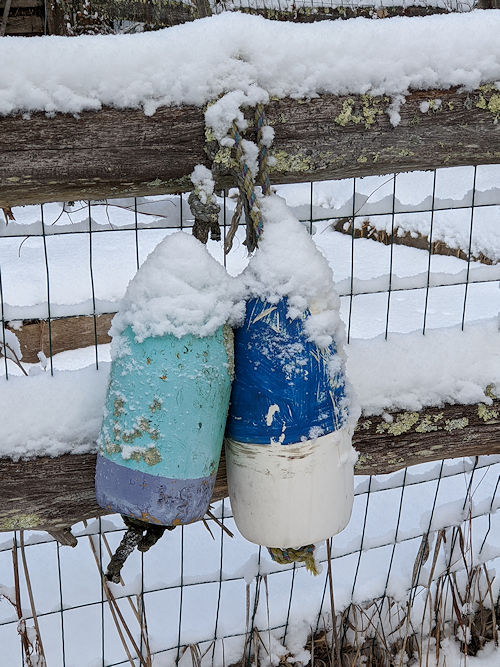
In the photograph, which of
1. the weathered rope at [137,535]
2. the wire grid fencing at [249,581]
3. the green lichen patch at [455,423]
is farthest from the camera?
the wire grid fencing at [249,581]

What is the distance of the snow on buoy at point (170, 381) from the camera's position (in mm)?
1115

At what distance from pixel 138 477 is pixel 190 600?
4.07ft

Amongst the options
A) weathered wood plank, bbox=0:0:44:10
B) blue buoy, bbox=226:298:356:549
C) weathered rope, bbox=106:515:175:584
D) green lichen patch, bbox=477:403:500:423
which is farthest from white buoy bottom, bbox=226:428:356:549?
weathered wood plank, bbox=0:0:44:10

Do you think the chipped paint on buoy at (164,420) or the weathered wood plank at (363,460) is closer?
the chipped paint on buoy at (164,420)

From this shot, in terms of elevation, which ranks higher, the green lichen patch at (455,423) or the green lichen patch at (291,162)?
the green lichen patch at (291,162)

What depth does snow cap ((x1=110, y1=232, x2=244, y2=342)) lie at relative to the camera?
3.65ft

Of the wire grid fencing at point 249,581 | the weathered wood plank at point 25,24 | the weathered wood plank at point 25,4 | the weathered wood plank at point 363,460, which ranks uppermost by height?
the weathered wood plank at point 25,4

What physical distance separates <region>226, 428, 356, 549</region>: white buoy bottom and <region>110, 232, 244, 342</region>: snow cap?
23 centimetres

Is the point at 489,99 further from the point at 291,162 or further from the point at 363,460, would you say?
the point at 363,460

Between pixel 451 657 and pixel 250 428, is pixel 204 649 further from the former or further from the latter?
pixel 250 428

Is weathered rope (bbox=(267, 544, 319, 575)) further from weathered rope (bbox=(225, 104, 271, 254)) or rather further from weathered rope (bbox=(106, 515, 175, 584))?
weathered rope (bbox=(225, 104, 271, 254))

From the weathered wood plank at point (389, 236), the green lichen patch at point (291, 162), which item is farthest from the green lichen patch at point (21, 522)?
the weathered wood plank at point (389, 236)

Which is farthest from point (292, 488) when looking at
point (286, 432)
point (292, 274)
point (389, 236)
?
point (389, 236)

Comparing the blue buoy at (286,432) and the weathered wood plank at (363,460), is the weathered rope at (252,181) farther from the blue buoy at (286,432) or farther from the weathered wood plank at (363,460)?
the weathered wood plank at (363,460)
